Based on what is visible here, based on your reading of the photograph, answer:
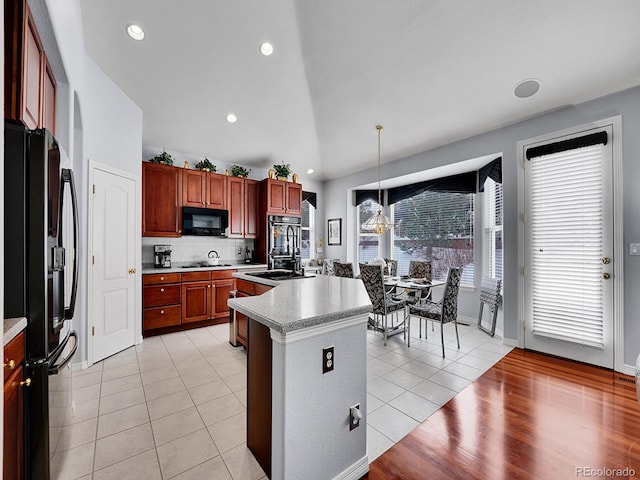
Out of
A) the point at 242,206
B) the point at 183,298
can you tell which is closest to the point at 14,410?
the point at 183,298

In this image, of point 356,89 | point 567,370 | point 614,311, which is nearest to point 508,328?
point 567,370

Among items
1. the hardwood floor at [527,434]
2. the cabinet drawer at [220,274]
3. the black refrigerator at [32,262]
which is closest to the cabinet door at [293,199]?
the cabinet drawer at [220,274]

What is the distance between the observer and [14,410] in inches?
43.1

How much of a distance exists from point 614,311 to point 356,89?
3.63 metres

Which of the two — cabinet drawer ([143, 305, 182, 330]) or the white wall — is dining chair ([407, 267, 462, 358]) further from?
cabinet drawer ([143, 305, 182, 330])

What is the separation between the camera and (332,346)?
1435 millimetres

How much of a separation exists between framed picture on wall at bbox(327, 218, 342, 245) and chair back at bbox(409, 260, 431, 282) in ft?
6.57

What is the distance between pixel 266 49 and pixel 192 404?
11.3 feet

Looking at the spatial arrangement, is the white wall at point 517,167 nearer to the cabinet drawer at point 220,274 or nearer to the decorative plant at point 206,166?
the decorative plant at point 206,166

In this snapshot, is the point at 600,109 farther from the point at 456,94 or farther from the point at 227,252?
the point at 227,252

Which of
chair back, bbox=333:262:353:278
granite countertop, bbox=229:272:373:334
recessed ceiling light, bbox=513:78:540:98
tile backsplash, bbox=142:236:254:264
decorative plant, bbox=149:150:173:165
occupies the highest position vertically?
recessed ceiling light, bbox=513:78:540:98

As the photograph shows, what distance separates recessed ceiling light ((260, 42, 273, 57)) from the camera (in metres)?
2.97

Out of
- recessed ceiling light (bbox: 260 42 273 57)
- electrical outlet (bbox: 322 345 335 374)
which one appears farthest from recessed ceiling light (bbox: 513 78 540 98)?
electrical outlet (bbox: 322 345 335 374)

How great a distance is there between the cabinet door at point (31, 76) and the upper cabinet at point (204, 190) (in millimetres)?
2609
